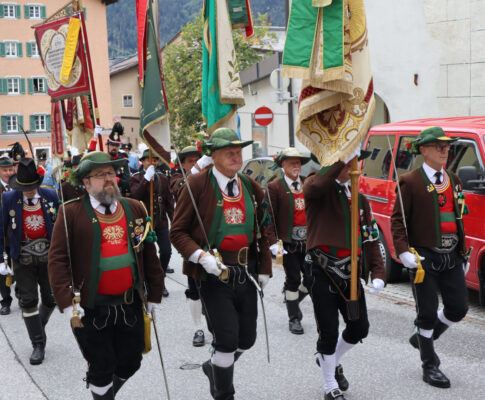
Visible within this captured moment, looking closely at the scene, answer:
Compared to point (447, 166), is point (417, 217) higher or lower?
lower

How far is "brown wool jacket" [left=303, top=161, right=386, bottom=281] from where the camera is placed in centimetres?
507

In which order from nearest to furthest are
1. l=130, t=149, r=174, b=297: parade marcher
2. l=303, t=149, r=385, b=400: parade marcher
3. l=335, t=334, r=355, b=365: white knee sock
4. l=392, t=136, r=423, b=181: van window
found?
l=303, t=149, r=385, b=400: parade marcher → l=335, t=334, r=355, b=365: white knee sock → l=392, t=136, r=423, b=181: van window → l=130, t=149, r=174, b=297: parade marcher

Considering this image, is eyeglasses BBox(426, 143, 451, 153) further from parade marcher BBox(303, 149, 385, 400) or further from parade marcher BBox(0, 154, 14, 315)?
parade marcher BBox(0, 154, 14, 315)

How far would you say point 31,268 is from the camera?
7.00m

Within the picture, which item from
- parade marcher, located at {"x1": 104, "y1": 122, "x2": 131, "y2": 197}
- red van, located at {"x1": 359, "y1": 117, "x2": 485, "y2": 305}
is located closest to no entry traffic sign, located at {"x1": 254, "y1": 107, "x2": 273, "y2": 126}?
parade marcher, located at {"x1": 104, "y1": 122, "x2": 131, "y2": 197}

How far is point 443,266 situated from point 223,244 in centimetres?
188

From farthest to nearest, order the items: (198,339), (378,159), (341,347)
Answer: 1. (378,159)
2. (198,339)
3. (341,347)

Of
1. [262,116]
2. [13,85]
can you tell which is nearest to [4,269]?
[262,116]

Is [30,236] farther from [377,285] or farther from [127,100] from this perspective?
[127,100]

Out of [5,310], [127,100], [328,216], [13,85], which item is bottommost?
[5,310]

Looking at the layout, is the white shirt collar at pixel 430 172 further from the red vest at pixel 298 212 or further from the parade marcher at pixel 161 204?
the parade marcher at pixel 161 204

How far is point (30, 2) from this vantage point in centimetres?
5359

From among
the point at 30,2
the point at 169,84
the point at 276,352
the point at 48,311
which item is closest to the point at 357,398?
the point at 276,352

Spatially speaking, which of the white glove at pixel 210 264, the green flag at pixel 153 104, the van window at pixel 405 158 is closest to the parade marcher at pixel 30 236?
the green flag at pixel 153 104
